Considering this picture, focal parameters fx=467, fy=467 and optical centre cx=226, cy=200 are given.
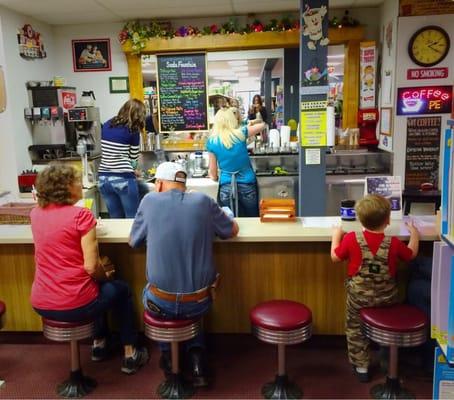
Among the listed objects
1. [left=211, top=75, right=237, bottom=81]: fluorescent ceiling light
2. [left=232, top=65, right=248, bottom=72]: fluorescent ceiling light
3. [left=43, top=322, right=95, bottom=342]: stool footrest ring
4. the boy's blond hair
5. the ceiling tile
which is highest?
the ceiling tile

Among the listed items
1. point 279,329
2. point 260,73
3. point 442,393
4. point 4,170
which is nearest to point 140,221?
point 279,329

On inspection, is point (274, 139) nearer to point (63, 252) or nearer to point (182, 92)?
point (182, 92)

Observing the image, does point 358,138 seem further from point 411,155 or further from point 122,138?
point 122,138

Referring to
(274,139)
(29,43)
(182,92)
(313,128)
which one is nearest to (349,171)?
(274,139)

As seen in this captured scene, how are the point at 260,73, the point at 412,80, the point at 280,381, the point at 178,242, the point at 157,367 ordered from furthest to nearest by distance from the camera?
the point at 260,73
the point at 412,80
the point at 157,367
the point at 280,381
the point at 178,242

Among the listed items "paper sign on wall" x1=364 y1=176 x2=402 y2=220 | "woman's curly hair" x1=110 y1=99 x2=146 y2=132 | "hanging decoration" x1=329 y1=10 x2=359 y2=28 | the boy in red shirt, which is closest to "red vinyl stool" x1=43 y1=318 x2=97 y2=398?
the boy in red shirt

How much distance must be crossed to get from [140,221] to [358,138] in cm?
402

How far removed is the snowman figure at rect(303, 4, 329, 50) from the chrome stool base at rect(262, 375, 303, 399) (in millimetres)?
2679

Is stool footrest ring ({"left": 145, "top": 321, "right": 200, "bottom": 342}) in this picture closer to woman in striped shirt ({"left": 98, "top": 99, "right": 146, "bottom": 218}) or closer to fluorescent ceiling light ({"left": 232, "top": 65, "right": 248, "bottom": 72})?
woman in striped shirt ({"left": 98, "top": 99, "right": 146, "bottom": 218})

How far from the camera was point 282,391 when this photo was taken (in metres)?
2.45

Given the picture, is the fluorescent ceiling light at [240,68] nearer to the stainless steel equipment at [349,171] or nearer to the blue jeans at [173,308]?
the stainless steel equipment at [349,171]

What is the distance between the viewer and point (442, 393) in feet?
5.65

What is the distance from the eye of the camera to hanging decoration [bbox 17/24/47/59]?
5.33 metres

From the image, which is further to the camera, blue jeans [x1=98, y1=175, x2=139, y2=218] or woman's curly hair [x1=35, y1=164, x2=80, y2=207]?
blue jeans [x1=98, y1=175, x2=139, y2=218]
